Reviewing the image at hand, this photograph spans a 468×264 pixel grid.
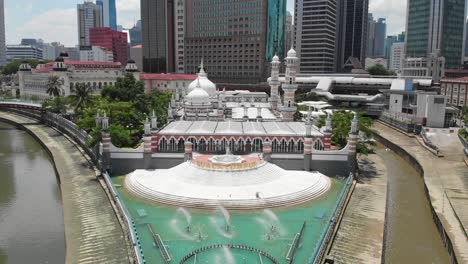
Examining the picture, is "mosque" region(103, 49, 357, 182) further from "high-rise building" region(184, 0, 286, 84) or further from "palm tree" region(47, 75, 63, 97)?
"high-rise building" region(184, 0, 286, 84)

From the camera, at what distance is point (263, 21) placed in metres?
125

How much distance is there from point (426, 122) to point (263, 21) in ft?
232

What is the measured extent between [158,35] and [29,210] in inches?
4865

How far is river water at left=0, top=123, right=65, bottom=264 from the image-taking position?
2469cm

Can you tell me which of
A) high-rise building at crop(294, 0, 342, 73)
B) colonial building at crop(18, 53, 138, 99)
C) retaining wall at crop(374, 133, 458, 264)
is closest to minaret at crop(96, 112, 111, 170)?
retaining wall at crop(374, 133, 458, 264)

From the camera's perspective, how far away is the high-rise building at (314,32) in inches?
5281

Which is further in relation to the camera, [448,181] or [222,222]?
[448,181]

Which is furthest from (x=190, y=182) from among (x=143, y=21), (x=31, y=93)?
(x=143, y=21)

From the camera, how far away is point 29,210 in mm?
32125

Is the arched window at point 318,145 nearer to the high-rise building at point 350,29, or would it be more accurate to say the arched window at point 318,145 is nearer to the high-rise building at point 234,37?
the high-rise building at point 234,37

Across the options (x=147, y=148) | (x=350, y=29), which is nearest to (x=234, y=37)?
(x=350, y=29)

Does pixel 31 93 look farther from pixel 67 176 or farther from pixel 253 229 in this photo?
pixel 253 229

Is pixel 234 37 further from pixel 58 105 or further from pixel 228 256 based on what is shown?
pixel 228 256

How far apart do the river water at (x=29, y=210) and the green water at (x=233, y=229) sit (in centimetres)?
524
